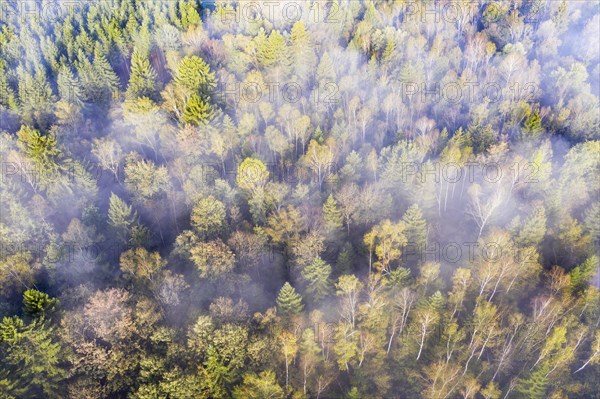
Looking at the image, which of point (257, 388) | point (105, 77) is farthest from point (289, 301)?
point (105, 77)

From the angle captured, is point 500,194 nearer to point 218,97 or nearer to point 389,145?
point 389,145

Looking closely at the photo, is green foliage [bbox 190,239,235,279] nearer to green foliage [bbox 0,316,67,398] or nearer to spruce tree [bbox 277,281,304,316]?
spruce tree [bbox 277,281,304,316]

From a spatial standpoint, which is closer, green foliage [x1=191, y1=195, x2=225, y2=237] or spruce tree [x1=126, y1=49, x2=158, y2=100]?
green foliage [x1=191, y1=195, x2=225, y2=237]

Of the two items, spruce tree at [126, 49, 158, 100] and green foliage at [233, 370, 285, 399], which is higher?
spruce tree at [126, 49, 158, 100]

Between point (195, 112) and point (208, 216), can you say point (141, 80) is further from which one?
point (208, 216)

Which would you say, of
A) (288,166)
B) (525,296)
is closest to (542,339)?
(525,296)

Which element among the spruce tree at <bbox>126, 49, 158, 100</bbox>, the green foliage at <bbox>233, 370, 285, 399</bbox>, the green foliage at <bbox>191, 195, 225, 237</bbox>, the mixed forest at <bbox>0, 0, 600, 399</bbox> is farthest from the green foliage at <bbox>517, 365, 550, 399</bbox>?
the spruce tree at <bbox>126, 49, 158, 100</bbox>
